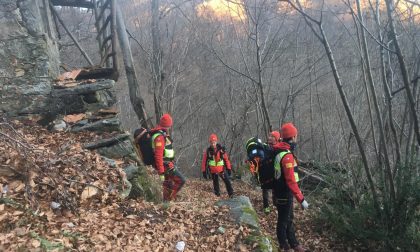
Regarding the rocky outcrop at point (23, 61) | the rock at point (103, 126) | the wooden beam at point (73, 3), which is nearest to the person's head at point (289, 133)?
the rock at point (103, 126)

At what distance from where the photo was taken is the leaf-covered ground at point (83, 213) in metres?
4.01

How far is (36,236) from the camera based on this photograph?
382 centimetres

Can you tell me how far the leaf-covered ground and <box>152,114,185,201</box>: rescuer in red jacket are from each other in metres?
0.86

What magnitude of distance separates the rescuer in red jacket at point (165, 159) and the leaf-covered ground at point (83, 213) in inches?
33.7

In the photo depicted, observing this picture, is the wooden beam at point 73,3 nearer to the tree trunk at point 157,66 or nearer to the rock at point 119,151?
the tree trunk at point 157,66

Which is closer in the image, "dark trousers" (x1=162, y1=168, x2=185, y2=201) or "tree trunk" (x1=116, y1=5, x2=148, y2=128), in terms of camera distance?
"dark trousers" (x1=162, y1=168, x2=185, y2=201)

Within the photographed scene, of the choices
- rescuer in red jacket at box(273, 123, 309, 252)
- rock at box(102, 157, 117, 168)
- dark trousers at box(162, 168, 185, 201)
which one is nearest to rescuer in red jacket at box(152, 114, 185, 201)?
dark trousers at box(162, 168, 185, 201)

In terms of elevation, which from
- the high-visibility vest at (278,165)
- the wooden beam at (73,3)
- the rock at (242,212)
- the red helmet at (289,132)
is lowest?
the rock at (242,212)

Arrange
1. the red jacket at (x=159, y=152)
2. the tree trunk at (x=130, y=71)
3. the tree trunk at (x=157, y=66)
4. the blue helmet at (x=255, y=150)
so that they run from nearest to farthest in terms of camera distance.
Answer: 1. the red jacket at (x=159, y=152)
2. the blue helmet at (x=255, y=150)
3. the tree trunk at (x=130, y=71)
4. the tree trunk at (x=157, y=66)

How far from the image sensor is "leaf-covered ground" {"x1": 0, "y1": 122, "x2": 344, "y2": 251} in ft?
13.2

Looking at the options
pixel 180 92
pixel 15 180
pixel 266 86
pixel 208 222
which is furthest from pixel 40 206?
pixel 180 92

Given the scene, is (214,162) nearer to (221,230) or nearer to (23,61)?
(221,230)

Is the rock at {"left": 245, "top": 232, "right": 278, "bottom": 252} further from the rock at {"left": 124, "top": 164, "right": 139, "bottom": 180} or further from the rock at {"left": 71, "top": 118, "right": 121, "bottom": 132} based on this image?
the rock at {"left": 71, "top": 118, "right": 121, "bottom": 132}

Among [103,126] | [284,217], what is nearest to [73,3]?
[103,126]
